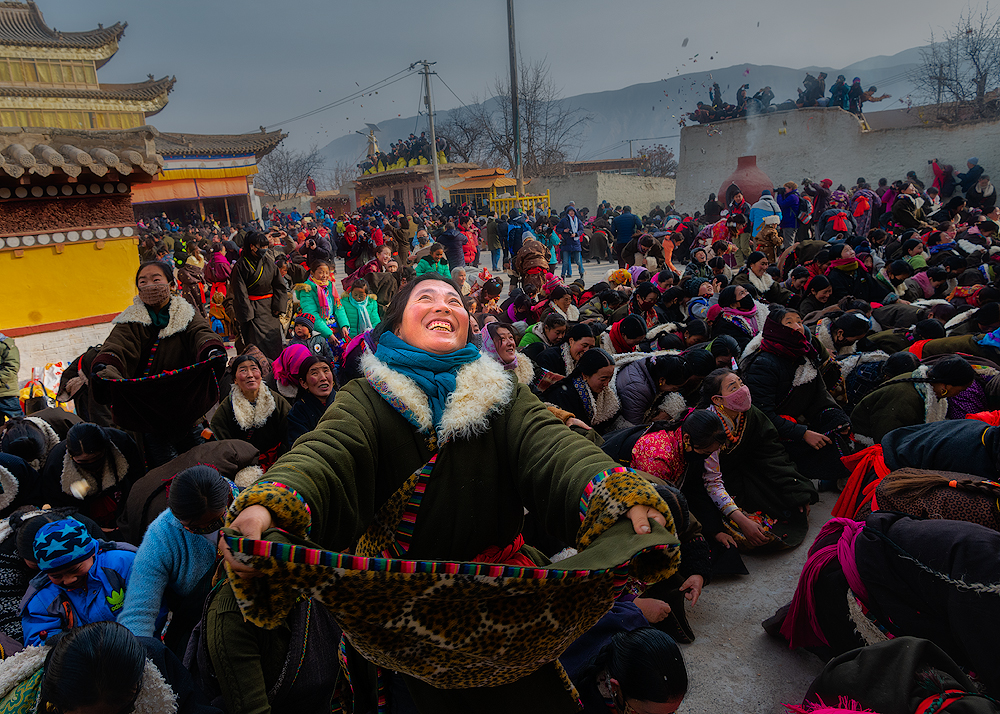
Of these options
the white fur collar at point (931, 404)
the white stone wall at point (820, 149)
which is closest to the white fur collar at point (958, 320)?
the white fur collar at point (931, 404)

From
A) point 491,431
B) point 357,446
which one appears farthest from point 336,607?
point 491,431

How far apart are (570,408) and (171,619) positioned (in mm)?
2628

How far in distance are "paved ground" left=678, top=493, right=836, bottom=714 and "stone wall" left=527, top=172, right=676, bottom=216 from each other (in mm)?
23207

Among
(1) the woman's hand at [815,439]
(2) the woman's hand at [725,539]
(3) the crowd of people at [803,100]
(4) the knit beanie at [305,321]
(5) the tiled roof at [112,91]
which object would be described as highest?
(5) the tiled roof at [112,91]

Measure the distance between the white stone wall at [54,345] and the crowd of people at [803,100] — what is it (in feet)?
65.4

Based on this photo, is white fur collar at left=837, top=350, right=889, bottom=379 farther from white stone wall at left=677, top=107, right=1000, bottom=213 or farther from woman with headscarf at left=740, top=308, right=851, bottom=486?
white stone wall at left=677, top=107, right=1000, bottom=213

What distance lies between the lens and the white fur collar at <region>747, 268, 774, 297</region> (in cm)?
708

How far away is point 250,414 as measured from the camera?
157 inches

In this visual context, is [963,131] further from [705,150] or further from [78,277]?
[78,277]

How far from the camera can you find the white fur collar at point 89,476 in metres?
3.52

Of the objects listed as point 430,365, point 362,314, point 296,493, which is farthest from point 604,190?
point 296,493

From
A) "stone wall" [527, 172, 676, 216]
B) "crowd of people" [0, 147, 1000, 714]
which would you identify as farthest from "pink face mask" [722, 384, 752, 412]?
"stone wall" [527, 172, 676, 216]

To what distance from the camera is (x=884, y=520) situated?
7.84 feet

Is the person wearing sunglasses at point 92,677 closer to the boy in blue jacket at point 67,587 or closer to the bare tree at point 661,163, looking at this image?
the boy in blue jacket at point 67,587
